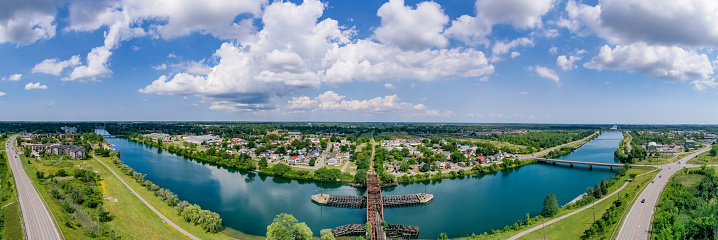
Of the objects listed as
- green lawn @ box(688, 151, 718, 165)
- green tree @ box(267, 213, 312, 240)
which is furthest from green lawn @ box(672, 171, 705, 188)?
green tree @ box(267, 213, 312, 240)

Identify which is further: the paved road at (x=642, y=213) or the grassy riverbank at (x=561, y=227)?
the grassy riverbank at (x=561, y=227)

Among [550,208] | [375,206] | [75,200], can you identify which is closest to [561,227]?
[550,208]

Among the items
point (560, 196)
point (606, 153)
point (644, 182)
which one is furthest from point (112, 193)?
point (606, 153)

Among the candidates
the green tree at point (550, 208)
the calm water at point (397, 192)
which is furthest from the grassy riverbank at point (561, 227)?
the calm water at point (397, 192)

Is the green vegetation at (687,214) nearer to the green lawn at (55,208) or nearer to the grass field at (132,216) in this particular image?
the grass field at (132,216)

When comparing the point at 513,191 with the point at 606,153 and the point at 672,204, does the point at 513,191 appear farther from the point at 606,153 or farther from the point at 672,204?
the point at 606,153
